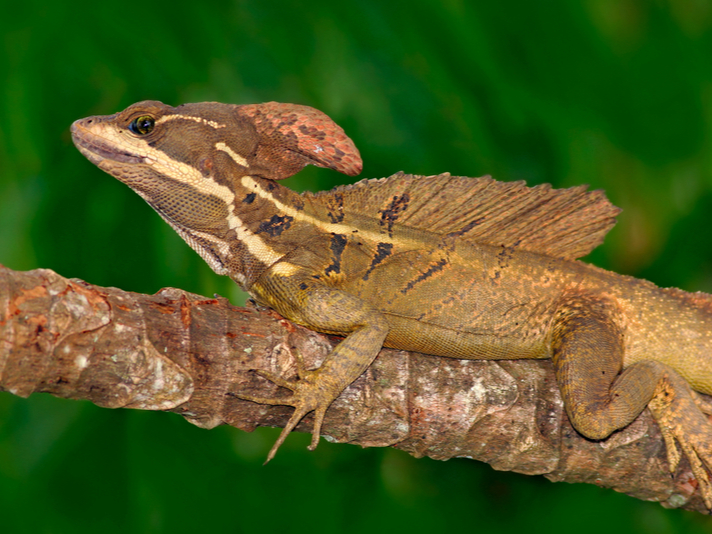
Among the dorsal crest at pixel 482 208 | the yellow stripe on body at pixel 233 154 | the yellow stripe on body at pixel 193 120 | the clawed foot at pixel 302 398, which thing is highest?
the dorsal crest at pixel 482 208

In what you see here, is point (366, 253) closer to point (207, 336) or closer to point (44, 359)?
point (207, 336)

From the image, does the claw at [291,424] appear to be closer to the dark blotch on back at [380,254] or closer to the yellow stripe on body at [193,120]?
the dark blotch on back at [380,254]

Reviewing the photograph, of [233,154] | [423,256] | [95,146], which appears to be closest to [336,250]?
[423,256]

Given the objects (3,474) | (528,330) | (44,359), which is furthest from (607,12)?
(3,474)

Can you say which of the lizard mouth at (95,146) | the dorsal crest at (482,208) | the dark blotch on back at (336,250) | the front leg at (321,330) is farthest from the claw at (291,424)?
the lizard mouth at (95,146)

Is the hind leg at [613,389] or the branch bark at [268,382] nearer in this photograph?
the branch bark at [268,382]

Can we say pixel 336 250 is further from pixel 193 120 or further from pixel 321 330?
pixel 193 120
